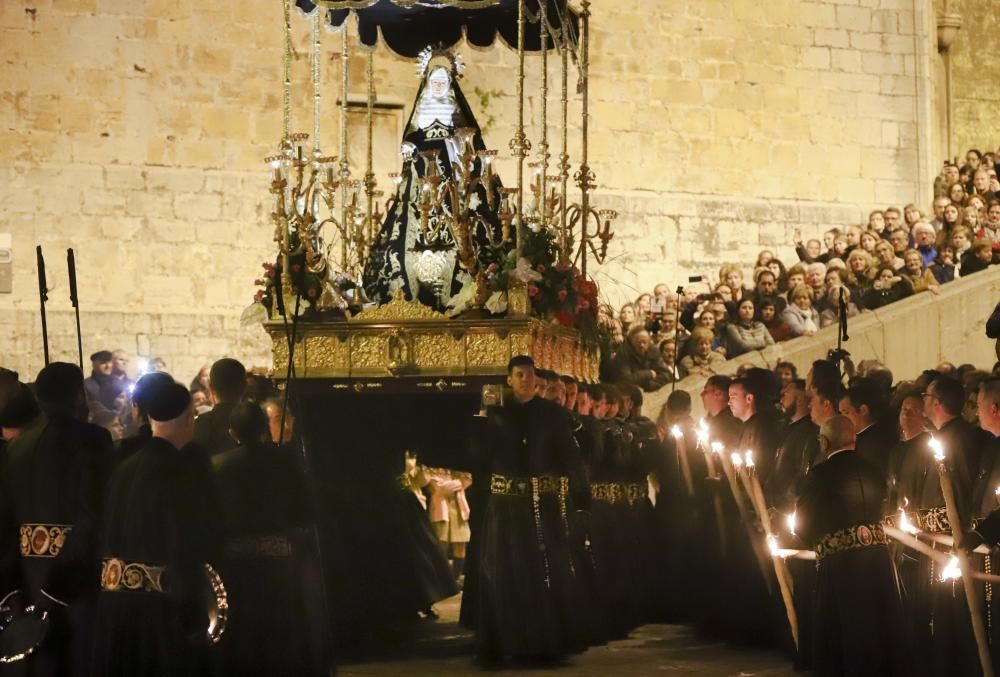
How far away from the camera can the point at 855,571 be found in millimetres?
8344

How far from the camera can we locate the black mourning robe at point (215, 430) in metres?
9.38

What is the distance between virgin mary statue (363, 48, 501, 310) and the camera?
436 inches

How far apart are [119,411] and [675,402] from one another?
4699 millimetres

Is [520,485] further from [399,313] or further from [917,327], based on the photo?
[917,327]

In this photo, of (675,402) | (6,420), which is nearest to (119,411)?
(675,402)

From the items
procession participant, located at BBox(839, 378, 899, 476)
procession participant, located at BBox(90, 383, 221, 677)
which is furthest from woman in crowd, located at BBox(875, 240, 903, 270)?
procession participant, located at BBox(90, 383, 221, 677)

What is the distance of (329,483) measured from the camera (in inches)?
435

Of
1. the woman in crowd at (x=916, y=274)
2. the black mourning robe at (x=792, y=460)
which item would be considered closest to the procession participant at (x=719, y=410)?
the black mourning robe at (x=792, y=460)

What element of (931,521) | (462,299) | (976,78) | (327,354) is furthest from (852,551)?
(976,78)

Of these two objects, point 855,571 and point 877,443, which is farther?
point 877,443

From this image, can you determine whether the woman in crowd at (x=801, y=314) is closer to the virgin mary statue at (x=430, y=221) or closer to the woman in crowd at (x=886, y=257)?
the woman in crowd at (x=886, y=257)

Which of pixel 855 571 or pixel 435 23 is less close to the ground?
pixel 435 23

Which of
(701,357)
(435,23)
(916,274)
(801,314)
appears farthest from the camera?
(916,274)

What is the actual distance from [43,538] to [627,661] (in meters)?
4.30
